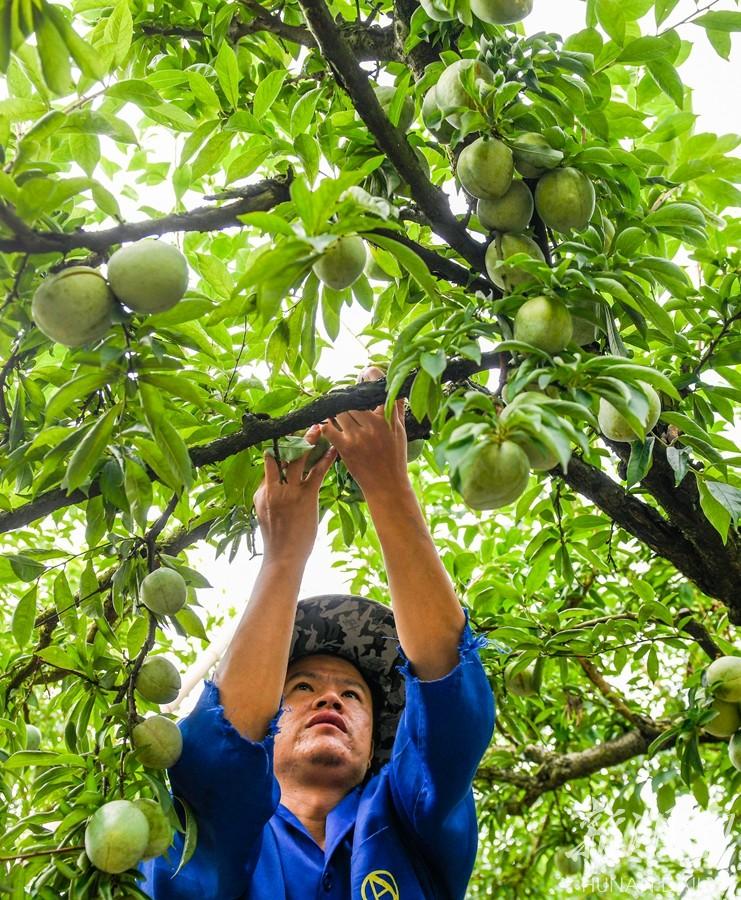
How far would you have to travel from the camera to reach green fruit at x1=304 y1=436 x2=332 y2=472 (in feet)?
6.01

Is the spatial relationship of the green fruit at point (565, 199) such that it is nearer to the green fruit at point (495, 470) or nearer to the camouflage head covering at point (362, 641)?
the green fruit at point (495, 470)

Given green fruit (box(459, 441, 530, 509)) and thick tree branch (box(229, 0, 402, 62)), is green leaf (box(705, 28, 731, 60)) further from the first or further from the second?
green fruit (box(459, 441, 530, 509))

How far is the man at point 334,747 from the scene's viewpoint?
1684 mm

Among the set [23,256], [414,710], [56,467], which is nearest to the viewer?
[23,256]

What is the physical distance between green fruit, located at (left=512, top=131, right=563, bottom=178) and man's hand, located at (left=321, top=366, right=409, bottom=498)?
519mm

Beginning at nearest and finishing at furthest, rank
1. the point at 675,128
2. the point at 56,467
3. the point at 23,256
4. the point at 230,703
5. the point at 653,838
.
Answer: the point at 23,256
the point at 56,467
the point at 675,128
the point at 230,703
the point at 653,838

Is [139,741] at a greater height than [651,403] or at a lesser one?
lesser

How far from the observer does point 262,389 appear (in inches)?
67.7

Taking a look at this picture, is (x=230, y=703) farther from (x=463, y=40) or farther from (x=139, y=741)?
(x=463, y=40)

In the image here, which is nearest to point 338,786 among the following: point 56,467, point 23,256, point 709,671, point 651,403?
point 709,671

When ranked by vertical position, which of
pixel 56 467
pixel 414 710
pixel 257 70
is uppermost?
pixel 257 70

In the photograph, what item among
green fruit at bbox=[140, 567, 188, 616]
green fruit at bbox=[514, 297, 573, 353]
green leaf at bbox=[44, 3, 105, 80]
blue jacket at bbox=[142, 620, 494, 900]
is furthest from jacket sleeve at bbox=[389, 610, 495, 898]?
green leaf at bbox=[44, 3, 105, 80]

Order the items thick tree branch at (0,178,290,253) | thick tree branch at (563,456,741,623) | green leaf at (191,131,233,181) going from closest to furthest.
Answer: thick tree branch at (0,178,290,253), green leaf at (191,131,233,181), thick tree branch at (563,456,741,623)

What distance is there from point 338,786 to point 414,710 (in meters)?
0.38
